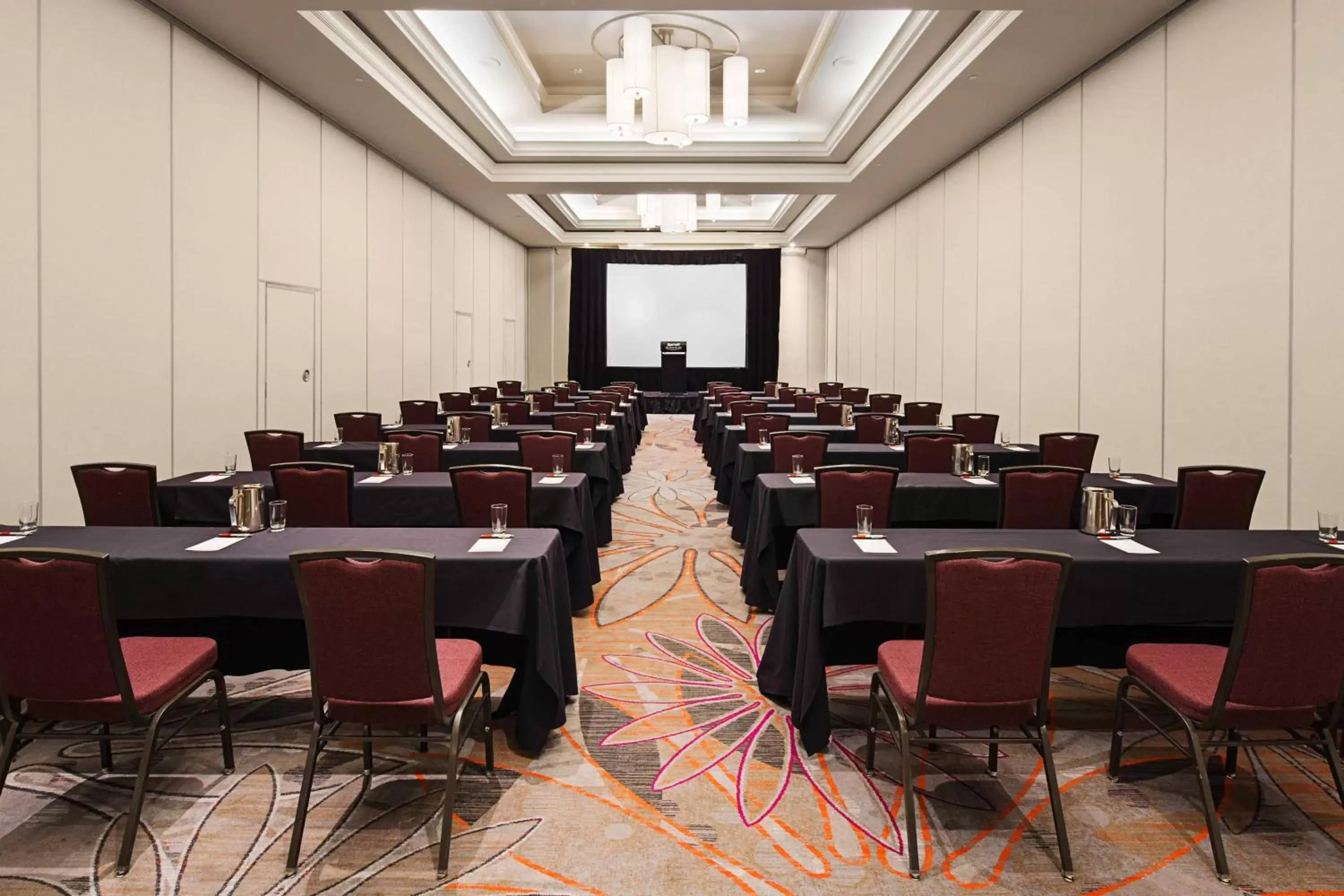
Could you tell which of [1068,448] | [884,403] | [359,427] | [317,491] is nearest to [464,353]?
[359,427]

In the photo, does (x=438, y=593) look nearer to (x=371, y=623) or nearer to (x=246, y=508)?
(x=371, y=623)

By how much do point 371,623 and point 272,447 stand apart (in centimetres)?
432

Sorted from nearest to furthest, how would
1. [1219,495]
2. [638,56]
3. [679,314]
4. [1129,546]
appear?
1. [1129,546]
2. [1219,495]
3. [638,56]
4. [679,314]

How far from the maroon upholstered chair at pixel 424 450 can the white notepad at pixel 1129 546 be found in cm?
471

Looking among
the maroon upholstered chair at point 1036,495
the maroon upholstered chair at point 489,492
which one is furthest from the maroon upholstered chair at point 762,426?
the maroon upholstered chair at point 489,492

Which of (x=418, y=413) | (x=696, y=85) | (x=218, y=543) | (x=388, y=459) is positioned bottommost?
(x=218, y=543)

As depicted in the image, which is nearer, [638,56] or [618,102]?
[638,56]

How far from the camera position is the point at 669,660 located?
15.2 feet

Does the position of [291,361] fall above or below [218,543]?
above

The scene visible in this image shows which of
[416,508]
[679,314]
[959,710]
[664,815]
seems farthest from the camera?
[679,314]

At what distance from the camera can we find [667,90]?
8805 mm

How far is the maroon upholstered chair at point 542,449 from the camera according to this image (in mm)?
6527

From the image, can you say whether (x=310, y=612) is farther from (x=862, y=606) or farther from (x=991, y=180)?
(x=991, y=180)

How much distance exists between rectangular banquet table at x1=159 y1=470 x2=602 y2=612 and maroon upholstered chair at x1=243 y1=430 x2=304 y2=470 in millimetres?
1009
